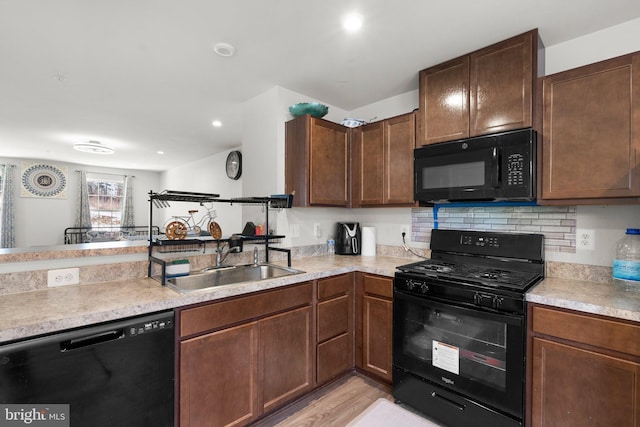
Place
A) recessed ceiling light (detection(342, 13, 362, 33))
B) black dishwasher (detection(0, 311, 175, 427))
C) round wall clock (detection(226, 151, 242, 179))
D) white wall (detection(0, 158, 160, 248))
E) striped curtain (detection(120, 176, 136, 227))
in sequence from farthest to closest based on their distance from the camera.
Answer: striped curtain (detection(120, 176, 136, 227)) → white wall (detection(0, 158, 160, 248)) → round wall clock (detection(226, 151, 242, 179)) → recessed ceiling light (detection(342, 13, 362, 33)) → black dishwasher (detection(0, 311, 175, 427))

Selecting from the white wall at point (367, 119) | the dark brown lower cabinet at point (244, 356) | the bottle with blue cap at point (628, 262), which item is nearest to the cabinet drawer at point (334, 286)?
the dark brown lower cabinet at point (244, 356)

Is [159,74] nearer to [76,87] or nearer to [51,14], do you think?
[51,14]

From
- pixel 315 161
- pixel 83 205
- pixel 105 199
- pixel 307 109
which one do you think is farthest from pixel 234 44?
pixel 105 199

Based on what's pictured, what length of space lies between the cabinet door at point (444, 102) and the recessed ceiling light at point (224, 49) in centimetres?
143

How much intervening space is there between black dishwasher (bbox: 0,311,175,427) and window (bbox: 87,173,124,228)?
7.74 meters

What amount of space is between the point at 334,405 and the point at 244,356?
81 centimetres

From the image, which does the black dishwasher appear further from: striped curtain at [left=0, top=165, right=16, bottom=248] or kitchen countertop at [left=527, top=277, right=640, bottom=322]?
striped curtain at [left=0, top=165, right=16, bottom=248]

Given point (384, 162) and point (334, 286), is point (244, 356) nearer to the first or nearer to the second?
point (334, 286)

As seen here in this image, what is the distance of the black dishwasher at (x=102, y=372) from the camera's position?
108 cm

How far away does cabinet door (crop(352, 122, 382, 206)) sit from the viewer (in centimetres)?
255

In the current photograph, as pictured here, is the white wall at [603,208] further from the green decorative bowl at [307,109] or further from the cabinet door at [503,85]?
the green decorative bowl at [307,109]

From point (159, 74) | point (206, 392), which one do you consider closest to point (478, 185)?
point (206, 392)

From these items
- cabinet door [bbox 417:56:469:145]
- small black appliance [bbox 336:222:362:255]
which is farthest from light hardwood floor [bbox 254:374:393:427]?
cabinet door [bbox 417:56:469:145]

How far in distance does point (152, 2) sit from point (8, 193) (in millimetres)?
7336
